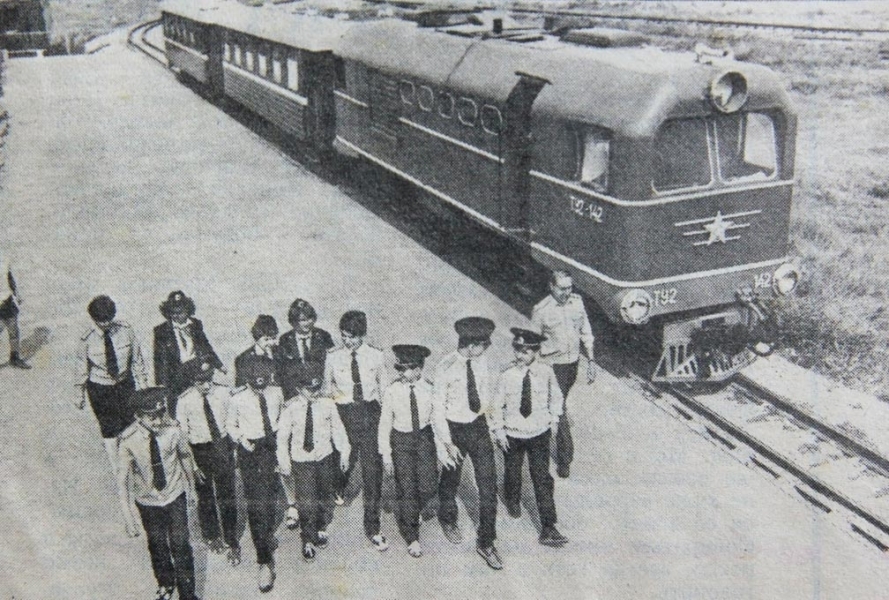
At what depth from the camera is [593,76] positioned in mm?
8680

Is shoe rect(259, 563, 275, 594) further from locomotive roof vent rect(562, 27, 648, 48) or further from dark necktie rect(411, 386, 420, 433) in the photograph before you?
locomotive roof vent rect(562, 27, 648, 48)

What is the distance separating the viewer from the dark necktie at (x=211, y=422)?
5996 millimetres

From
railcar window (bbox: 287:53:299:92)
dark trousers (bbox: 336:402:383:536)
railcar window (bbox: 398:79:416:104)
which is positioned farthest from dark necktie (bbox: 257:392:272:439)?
railcar window (bbox: 287:53:299:92)

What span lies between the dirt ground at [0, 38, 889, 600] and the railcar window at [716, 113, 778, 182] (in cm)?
229

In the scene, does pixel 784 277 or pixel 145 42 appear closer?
pixel 784 277

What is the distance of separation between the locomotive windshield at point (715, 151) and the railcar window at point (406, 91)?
4.85 metres

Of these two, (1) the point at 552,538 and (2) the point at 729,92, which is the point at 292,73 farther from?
(1) the point at 552,538

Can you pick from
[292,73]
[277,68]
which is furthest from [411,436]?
[277,68]

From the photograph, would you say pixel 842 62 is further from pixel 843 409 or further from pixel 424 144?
A: pixel 843 409

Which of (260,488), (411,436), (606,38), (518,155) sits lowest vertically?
(260,488)

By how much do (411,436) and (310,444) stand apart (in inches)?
26.3

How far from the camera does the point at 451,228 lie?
1262cm

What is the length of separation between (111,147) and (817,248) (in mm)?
14171

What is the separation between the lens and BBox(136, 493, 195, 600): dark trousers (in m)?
5.56
